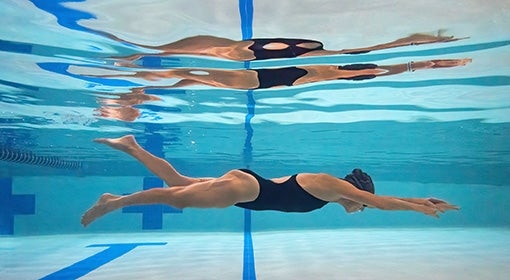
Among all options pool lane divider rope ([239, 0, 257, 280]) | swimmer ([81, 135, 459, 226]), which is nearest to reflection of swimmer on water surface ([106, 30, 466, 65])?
pool lane divider rope ([239, 0, 257, 280])

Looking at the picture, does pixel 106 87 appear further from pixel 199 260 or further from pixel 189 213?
pixel 189 213

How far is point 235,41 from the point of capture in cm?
1032

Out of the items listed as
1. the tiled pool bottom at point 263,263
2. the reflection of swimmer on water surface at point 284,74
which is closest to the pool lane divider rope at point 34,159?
the tiled pool bottom at point 263,263

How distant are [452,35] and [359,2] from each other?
315 cm

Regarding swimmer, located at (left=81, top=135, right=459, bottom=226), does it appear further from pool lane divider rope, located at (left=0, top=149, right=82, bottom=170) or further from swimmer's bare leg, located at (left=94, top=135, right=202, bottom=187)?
pool lane divider rope, located at (left=0, top=149, right=82, bottom=170)

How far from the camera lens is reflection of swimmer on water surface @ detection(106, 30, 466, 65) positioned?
1038cm

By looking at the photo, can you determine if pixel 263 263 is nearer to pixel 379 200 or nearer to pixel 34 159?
pixel 379 200

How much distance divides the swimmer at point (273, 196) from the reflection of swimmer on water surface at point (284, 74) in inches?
211

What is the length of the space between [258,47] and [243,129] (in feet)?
40.5

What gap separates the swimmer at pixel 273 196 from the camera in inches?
283

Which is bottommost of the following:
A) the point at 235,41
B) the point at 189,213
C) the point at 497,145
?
the point at 189,213

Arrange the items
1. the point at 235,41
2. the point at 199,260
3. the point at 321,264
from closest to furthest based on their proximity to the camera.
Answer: the point at 235,41 < the point at 321,264 < the point at 199,260

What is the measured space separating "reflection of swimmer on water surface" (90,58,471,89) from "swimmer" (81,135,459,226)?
17.6 feet

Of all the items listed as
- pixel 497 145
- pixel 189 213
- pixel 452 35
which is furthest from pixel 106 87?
pixel 497 145
